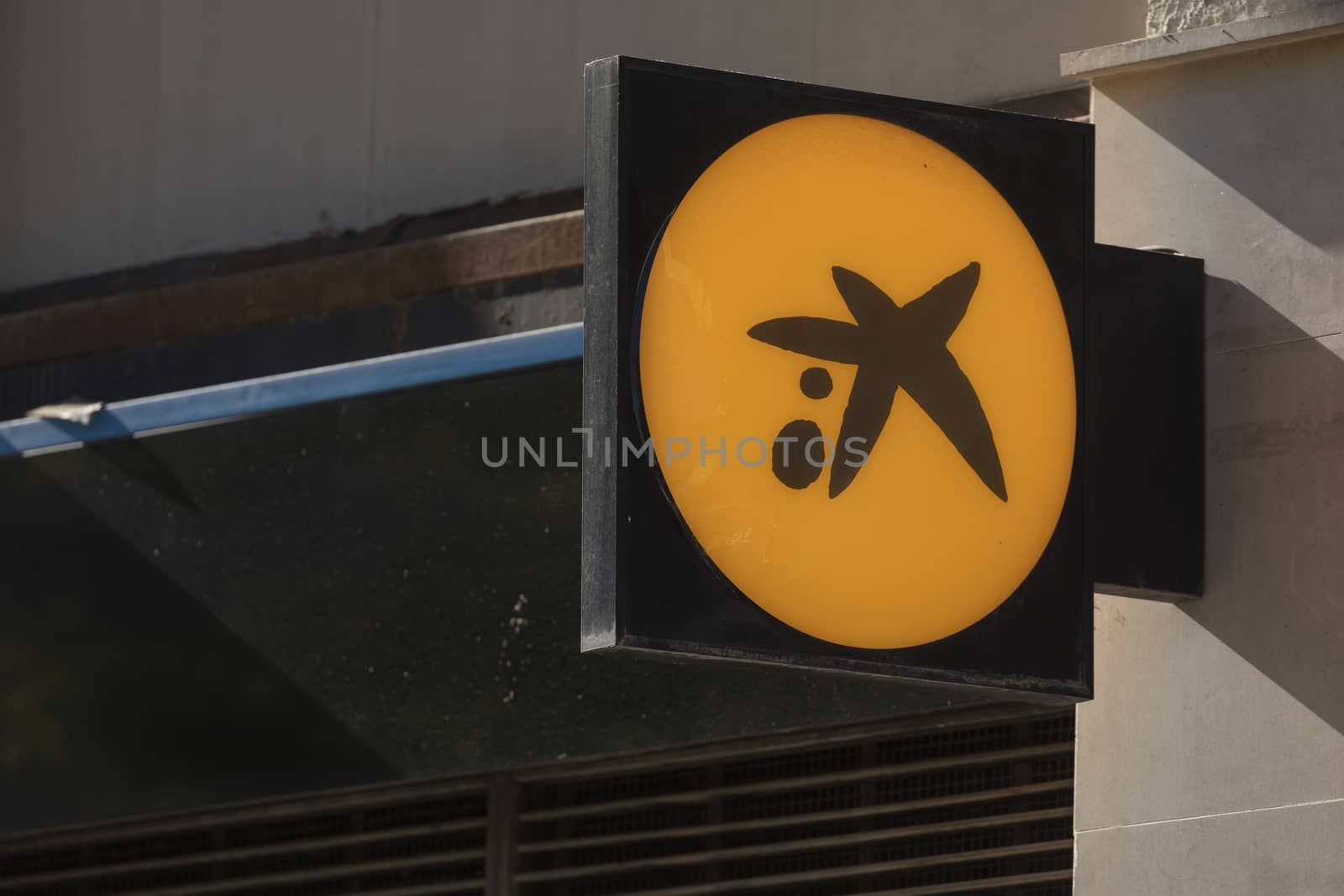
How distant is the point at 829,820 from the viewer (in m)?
8.10

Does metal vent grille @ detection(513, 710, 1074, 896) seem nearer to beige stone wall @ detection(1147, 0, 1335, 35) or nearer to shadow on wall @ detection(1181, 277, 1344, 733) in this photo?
shadow on wall @ detection(1181, 277, 1344, 733)

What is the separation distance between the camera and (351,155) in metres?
10.0

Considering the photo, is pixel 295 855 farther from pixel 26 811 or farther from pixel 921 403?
pixel 921 403

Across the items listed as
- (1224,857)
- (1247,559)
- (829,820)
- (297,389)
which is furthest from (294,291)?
(1224,857)

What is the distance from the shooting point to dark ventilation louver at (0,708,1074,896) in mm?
7781

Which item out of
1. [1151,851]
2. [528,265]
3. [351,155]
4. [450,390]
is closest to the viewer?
[1151,851]

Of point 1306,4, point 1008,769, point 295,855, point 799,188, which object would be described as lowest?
point 295,855

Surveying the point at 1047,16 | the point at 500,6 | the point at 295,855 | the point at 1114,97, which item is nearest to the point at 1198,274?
the point at 1114,97

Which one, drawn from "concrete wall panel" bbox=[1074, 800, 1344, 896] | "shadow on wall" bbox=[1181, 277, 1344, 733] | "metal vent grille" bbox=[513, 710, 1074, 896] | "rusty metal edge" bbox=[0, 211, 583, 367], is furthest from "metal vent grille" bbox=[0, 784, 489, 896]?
"shadow on wall" bbox=[1181, 277, 1344, 733]

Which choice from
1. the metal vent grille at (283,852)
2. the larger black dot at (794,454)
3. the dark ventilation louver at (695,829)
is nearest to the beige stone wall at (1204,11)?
the larger black dot at (794,454)

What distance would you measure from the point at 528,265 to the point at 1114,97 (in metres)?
2.84

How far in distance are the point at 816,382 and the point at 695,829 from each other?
9.49ft

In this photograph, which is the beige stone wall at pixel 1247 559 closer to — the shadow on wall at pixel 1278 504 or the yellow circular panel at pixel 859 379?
the shadow on wall at pixel 1278 504

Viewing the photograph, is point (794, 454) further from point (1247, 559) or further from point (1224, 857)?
point (1224, 857)
